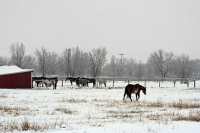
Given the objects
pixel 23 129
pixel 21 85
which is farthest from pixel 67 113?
pixel 21 85

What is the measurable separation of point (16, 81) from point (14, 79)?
1.22 ft

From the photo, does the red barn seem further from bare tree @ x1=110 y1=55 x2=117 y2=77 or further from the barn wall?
bare tree @ x1=110 y1=55 x2=117 y2=77

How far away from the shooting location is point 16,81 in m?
46.7

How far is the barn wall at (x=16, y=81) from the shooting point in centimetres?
4577

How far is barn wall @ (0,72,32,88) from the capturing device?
45.8 m

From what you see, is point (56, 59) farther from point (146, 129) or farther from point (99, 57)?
point (146, 129)

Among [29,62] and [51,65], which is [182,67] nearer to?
[51,65]

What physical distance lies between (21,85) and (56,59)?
9000 centimetres

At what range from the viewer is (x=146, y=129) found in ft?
36.5

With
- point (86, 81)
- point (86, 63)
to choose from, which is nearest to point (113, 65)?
point (86, 63)

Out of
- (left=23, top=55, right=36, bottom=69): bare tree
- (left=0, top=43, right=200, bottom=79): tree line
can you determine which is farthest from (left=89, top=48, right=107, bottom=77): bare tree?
(left=23, top=55, right=36, bottom=69): bare tree

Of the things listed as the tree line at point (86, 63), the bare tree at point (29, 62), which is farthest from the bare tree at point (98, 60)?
the bare tree at point (29, 62)

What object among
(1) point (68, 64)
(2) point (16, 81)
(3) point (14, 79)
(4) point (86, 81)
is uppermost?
(1) point (68, 64)

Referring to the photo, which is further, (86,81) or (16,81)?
(86,81)
